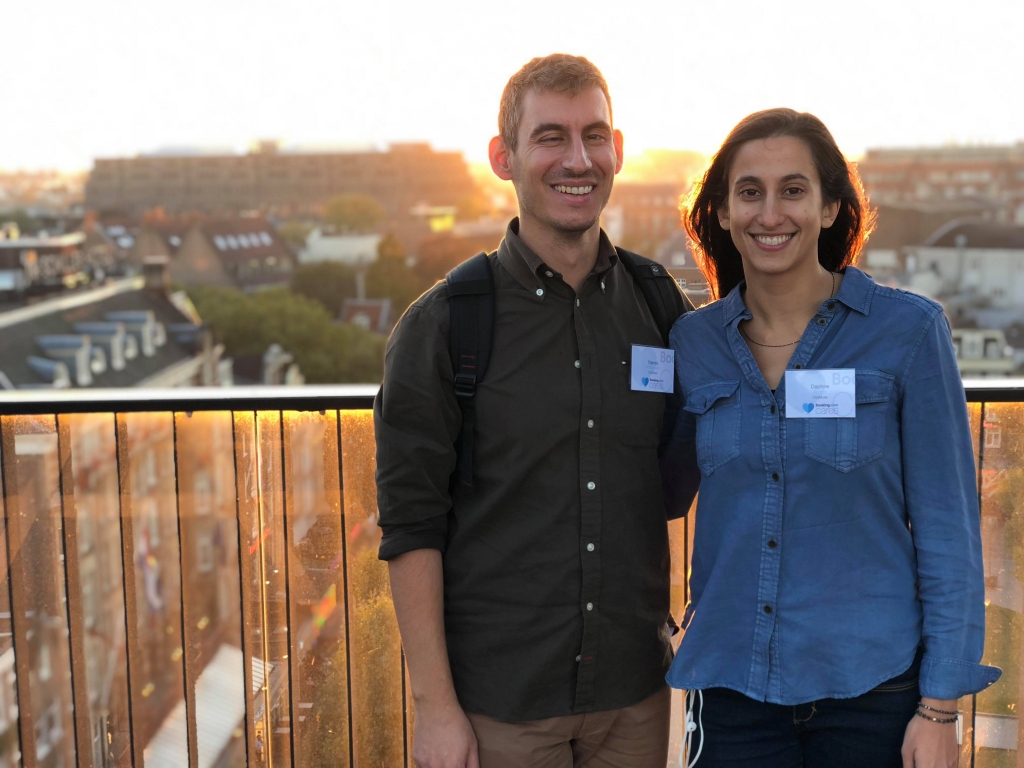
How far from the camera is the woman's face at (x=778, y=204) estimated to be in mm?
1592

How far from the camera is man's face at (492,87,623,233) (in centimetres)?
169

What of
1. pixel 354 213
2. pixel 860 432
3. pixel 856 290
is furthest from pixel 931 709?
pixel 354 213

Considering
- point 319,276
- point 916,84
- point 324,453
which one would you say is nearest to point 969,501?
point 324,453

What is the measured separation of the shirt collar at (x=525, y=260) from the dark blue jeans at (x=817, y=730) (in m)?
0.71

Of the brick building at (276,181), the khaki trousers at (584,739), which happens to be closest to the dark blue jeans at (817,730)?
the khaki trousers at (584,739)

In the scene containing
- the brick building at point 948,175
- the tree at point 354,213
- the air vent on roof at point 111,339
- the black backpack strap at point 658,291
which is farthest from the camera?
the tree at point 354,213

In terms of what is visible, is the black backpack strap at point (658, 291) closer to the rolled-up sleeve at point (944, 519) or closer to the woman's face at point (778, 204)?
the woman's face at point (778, 204)

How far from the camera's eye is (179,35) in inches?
2975

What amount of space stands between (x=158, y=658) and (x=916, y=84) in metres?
61.6

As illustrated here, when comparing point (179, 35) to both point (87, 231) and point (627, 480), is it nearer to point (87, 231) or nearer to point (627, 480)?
point (87, 231)

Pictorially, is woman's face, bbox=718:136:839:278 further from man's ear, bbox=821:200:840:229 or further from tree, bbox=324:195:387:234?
tree, bbox=324:195:387:234

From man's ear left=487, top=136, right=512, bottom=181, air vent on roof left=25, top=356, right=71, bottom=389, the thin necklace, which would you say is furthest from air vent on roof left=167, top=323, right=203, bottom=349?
the thin necklace

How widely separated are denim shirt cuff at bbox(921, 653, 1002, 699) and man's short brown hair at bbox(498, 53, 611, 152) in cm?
100

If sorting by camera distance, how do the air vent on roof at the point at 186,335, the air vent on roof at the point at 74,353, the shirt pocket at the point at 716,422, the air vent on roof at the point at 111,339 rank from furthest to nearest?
1. the air vent on roof at the point at 186,335
2. the air vent on roof at the point at 111,339
3. the air vent on roof at the point at 74,353
4. the shirt pocket at the point at 716,422
